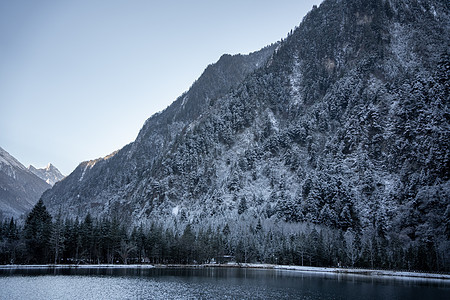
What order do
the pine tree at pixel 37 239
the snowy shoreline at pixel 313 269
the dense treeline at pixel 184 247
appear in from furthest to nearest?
the dense treeline at pixel 184 247
the pine tree at pixel 37 239
the snowy shoreline at pixel 313 269

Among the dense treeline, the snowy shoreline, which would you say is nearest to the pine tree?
the dense treeline

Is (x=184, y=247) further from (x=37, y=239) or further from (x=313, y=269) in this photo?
(x=37, y=239)

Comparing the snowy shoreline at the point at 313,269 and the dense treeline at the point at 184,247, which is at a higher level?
the dense treeline at the point at 184,247

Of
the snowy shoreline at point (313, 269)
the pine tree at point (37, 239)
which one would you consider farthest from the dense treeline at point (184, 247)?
the snowy shoreline at point (313, 269)

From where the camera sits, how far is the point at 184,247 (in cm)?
12938

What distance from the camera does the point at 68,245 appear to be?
114 metres

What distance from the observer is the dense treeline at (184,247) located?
4225 inches

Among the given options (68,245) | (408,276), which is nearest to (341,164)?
(408,276)

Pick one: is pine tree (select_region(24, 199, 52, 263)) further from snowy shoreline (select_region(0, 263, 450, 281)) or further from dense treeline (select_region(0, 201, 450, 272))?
snowy shoreline (select_region(0, 263, 450, 281))

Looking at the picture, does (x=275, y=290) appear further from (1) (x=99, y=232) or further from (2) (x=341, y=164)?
(2) (x=341, y=164)

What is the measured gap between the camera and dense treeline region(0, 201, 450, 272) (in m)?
107

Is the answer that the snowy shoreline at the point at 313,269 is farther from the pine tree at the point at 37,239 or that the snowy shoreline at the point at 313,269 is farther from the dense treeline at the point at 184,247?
the pine tree at the point at 37,239

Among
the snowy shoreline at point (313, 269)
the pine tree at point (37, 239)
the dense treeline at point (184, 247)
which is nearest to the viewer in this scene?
the snowy shoreline at point (313, 269)

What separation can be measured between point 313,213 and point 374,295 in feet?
399
